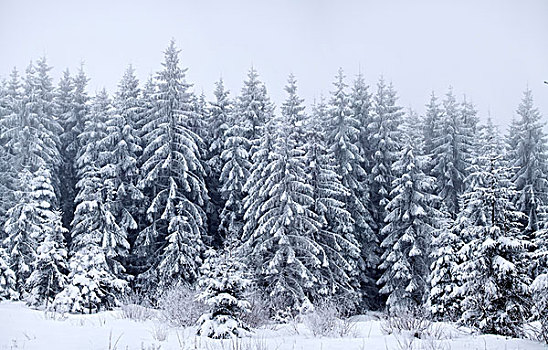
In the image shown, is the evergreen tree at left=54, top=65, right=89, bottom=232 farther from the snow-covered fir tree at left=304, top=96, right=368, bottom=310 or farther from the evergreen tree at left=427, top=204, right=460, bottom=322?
the evergreen tree at left=427, top=204, right=460, bottom=322

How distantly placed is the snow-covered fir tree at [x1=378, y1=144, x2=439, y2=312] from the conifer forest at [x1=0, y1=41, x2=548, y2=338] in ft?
0.31

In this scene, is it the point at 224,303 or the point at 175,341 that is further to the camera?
the point at 224,303

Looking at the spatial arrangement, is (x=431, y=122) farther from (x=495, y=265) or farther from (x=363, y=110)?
(x=495, y=265)

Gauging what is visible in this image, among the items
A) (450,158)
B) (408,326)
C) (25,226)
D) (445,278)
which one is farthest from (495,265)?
(450,158)

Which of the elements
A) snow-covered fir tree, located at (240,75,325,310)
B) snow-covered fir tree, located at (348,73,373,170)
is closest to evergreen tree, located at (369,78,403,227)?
snow-covered fir tree, located at (348,73,373,170)

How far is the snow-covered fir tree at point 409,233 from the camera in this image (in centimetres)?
2580

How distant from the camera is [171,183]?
25906mm

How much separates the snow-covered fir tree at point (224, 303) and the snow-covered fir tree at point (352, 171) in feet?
59.1

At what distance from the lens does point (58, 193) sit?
28719mm

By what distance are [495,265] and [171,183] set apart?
18.1 metres

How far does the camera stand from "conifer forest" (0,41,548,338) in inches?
792

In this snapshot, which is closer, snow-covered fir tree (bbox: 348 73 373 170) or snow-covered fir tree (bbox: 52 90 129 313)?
snow-covered fir tree (bbox: 52 90 129 313)

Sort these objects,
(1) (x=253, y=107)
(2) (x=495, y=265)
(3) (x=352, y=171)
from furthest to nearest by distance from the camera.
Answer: (1) (x=253, y=107) → (3) (x=352, y=171) → (2) (x=495, y=265)

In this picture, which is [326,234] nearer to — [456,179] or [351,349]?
[456,179]
